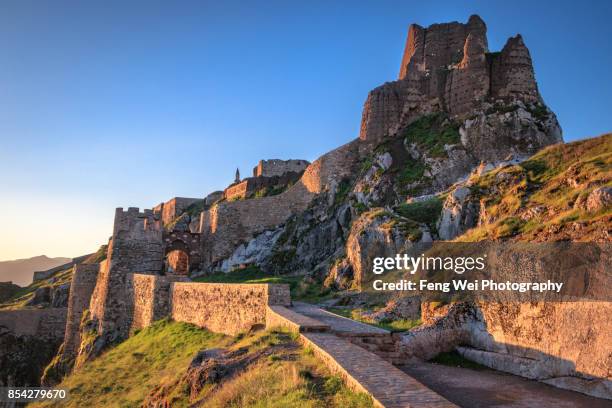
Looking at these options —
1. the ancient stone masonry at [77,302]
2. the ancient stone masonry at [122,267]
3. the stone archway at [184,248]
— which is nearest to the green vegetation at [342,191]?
the stone archway at [184,248]

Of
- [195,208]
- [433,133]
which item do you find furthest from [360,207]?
[195,208]

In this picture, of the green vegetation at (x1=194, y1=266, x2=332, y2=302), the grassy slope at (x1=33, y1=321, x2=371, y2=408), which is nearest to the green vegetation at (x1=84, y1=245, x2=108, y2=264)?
the green vegetation at (x1=194, y1=266, x2=332, y2=302)

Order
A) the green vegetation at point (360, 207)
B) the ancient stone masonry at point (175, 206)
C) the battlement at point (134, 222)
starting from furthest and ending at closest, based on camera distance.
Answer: the ancient stone masonry at point (175, 206) → the green vegetation at point (360, 207) → the battlement at point (134, 222)

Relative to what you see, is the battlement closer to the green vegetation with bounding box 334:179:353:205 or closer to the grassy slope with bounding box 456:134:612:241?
the green vegetation with bounding box 334:179:353:205

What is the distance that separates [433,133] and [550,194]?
2421 cm

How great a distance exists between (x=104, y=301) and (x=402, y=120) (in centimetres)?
2501

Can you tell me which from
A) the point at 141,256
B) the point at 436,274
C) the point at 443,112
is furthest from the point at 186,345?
the point at 443,112

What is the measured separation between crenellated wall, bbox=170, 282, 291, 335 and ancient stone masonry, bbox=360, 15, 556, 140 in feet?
76.9

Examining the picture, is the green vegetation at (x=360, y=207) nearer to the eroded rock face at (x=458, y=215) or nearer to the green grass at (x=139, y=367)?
the eroded rock face at (x=458, y=215)

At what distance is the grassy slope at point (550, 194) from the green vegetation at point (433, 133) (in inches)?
630

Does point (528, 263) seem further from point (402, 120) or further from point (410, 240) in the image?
point (402, 120)

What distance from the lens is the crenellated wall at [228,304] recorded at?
16078 mm

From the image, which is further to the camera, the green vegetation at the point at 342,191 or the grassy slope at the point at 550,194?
the green vegetation at the point at 342,191

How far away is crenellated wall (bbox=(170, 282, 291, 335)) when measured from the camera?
16.1 meters
